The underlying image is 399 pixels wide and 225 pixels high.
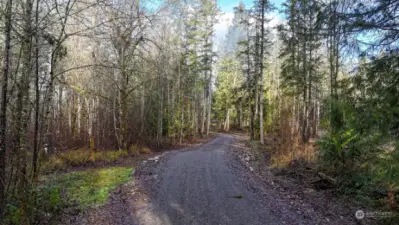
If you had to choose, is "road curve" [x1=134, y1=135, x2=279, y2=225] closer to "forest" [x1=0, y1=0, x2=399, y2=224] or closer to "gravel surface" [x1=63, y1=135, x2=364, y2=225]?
"gravel surface" [x1=63, y1=135, x2=364, y2=225]

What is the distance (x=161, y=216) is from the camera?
4.36 metres

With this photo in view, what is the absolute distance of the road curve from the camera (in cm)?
422

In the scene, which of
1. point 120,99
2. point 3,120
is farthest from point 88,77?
point 3,120

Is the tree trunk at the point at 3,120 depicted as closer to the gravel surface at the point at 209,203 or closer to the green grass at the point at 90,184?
the gravel surface at the point at 209,203

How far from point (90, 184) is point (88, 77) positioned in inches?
369

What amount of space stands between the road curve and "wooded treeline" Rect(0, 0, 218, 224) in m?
2.17

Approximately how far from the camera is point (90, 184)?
643cm

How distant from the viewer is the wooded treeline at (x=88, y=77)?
3215 millimetres

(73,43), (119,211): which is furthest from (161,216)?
(73,43)

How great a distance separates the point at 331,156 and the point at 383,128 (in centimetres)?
304

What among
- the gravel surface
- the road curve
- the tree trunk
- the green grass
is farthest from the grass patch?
the tree trunk

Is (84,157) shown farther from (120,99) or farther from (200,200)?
(200,200)

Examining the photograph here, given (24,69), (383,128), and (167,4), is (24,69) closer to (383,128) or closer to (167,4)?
(383,128)

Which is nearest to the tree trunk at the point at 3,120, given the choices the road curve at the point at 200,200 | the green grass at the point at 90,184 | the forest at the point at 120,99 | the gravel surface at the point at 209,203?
the forest at the point at 120,99
